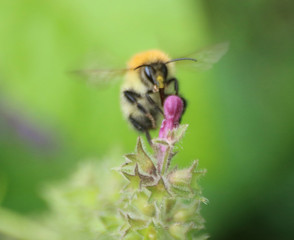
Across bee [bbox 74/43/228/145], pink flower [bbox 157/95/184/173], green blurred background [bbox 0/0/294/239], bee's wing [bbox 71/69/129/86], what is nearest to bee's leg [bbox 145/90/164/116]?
bee [bbox 74/43/228/145]

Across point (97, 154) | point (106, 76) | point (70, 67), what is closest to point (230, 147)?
point (97, 154)

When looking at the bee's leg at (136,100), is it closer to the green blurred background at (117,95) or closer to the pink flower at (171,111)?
the pink flower at (171,111)

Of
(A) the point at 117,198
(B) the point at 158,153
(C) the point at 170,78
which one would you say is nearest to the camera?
(B) the point at 158,153

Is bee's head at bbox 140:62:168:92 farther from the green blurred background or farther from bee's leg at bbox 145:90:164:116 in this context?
the green blurred background

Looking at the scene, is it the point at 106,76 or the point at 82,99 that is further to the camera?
the point at 82,99

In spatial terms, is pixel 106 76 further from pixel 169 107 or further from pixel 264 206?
pixel 264 206

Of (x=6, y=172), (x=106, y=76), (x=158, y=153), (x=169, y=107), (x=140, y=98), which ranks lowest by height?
(x=158, y=153)

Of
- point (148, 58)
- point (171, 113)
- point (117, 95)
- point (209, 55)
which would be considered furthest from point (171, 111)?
point (117, 95)
